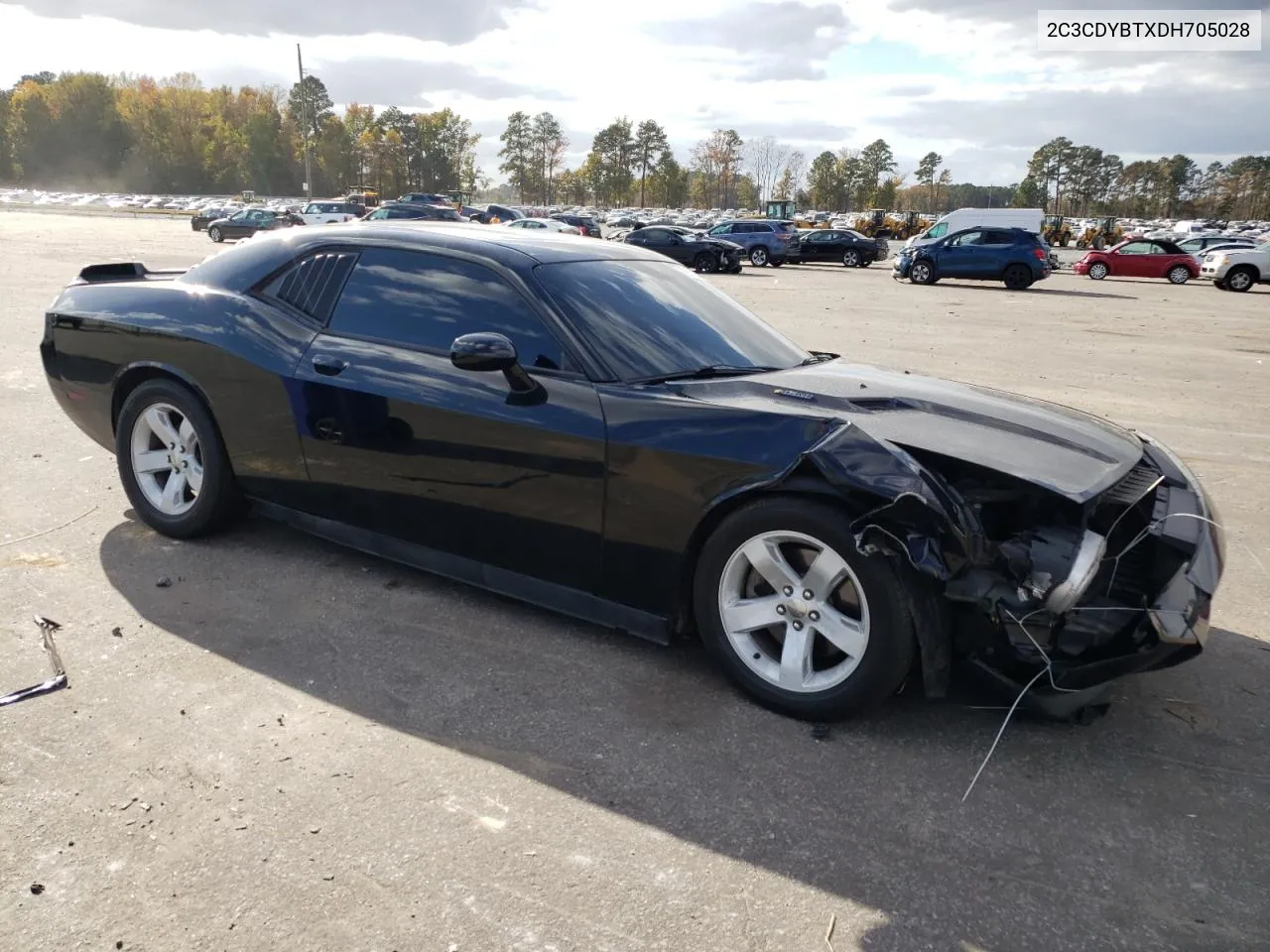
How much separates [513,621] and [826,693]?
4.49 feet

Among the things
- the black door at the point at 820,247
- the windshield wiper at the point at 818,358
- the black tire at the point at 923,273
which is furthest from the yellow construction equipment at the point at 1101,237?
the windshield wiper at the point at 818,358

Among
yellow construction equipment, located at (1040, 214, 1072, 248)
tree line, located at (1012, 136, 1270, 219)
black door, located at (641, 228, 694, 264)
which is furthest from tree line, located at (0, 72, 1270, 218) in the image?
black door, located at (641, 228, 694, 264)

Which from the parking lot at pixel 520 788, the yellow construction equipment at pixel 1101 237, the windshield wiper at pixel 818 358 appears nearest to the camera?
the parking lot at pixel 520 788

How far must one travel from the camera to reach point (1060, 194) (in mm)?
117625

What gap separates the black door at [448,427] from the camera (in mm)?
3498

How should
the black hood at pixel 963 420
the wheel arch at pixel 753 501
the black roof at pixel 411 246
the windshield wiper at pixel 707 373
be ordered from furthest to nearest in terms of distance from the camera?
the black roof at pixel 411 246, the windshield wiper at pixel 707 373, the black hood at pixel 963 420, the wheel arch at pixel 753 501

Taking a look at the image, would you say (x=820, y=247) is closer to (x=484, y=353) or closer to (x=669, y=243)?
(x=669, y=243)

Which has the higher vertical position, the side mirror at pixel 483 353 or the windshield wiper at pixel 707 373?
the side mirror at pixel 483 353

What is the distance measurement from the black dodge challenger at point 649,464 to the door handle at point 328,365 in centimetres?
2

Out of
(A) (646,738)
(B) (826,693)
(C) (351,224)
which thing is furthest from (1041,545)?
(C) (351,224)

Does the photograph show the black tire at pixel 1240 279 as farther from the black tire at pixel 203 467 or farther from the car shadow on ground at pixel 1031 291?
the black tire at pixel 203 467

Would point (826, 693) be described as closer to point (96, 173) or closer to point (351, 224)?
point (351, 224)

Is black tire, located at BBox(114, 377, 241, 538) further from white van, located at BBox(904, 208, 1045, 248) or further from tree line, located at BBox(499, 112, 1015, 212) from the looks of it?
tree line, located at BBox(499, 112, 1015, 212)

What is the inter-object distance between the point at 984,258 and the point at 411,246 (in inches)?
996
